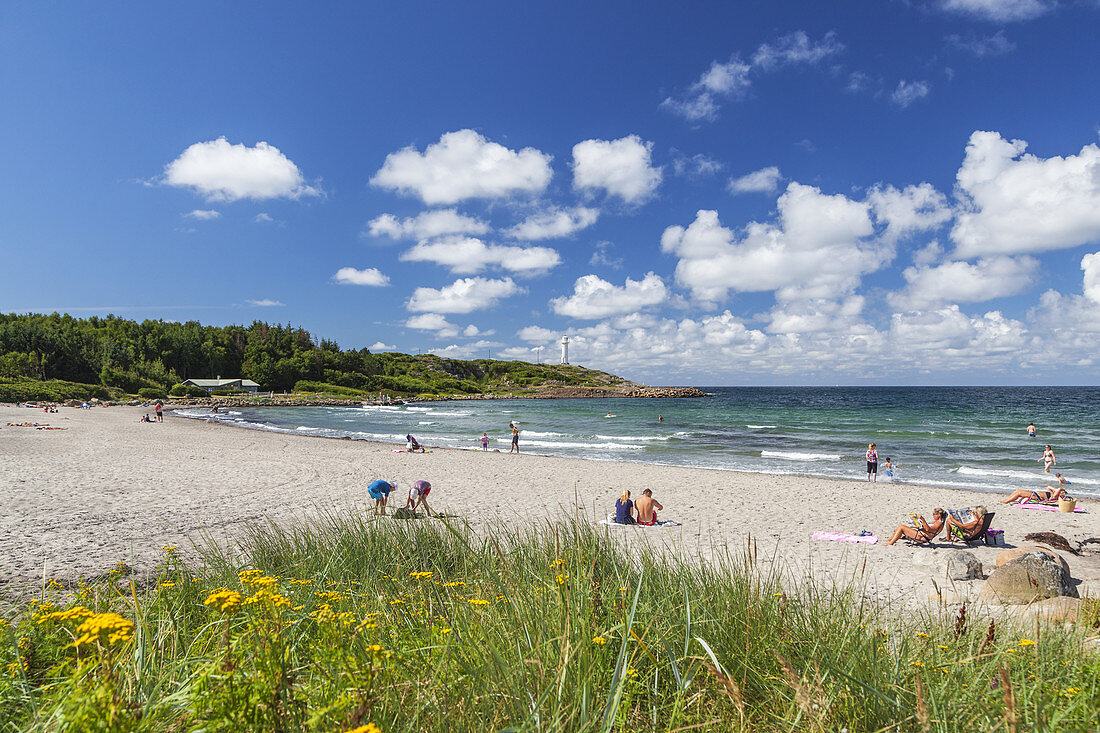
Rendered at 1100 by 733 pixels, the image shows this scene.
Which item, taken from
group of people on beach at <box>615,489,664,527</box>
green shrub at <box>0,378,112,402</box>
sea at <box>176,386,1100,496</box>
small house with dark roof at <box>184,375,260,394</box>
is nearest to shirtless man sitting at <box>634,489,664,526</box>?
group of people on beach at <box>615,489,664,527</box>

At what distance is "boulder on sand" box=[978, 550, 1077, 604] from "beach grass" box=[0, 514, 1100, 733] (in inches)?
174

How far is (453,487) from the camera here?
53.6 feet

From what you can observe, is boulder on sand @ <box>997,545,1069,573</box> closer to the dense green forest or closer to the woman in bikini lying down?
the woman in bikini lying down

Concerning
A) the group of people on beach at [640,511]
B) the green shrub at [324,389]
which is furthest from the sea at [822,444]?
the green shrub at [324,389]

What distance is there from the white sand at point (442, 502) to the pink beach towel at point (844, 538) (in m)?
0.32

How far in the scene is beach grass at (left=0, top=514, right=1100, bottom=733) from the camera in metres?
1.62

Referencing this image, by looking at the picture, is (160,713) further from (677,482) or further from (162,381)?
(162,381)

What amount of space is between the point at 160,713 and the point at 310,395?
105 metres

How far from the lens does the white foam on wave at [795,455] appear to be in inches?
1030

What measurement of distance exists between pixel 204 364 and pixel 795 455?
395 ft

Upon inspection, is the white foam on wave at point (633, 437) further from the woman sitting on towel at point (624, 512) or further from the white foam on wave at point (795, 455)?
the woman sitting on towel at point (624, 512)

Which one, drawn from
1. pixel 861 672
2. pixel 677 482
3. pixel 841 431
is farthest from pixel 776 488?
pixel 841 431

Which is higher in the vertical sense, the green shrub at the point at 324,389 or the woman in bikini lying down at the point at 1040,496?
the green shrub at the point at 324,389

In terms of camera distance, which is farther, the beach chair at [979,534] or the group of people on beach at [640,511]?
the group of people on beach at [640,511]
